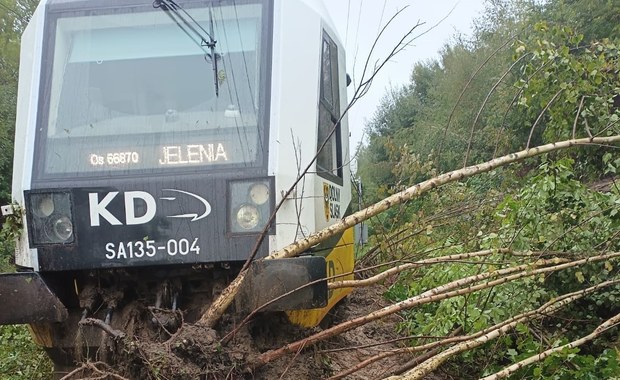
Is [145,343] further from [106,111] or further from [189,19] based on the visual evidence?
[189,19]

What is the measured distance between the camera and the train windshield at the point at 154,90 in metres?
3.92

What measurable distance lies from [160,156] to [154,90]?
487 mm

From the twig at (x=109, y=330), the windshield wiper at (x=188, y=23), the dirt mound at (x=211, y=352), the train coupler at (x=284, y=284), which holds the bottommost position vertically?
the dirt mound at (x=211, y=352)

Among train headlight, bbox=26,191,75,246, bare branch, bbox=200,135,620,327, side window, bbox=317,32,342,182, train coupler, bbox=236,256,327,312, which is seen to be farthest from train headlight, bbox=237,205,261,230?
train headlight, bbox=26,191,75,246

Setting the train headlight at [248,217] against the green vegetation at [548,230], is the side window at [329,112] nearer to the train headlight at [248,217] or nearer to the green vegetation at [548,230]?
the train headlight at [248,217]

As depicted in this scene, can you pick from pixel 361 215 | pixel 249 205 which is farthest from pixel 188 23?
pixel 361 215

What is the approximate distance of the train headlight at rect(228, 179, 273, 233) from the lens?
3.73 meters

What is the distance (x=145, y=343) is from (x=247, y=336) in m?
0.62

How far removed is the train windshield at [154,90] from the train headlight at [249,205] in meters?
0.14

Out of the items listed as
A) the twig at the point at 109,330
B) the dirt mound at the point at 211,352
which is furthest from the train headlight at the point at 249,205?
the twig at the point at 109,330

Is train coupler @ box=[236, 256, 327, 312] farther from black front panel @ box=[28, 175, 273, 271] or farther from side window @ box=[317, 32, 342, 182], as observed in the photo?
side window @ box=[317, 32, 342, 182]

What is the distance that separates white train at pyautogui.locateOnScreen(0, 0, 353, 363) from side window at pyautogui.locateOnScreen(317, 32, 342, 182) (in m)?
0.07

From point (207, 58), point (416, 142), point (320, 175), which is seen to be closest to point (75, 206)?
point (207, 58)

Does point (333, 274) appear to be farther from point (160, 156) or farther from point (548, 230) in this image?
Answer: point (548, 230)
